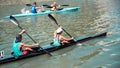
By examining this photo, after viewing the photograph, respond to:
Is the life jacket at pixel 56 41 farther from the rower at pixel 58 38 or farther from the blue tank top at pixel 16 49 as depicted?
the blue tank top at pixel 16 49

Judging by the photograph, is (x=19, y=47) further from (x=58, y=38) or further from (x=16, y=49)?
(x=58, y=38)

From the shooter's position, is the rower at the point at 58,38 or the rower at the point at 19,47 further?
the rower at the point at 58,38

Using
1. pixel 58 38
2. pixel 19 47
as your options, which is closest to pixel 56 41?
pixel 58 38

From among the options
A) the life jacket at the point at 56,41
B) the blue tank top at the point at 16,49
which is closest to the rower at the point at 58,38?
the life jacket at the point at 56,41

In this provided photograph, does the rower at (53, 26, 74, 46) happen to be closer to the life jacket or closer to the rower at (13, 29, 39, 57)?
the life jacket

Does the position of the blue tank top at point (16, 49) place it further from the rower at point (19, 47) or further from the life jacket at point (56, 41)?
the life jacket at point (56, 41)

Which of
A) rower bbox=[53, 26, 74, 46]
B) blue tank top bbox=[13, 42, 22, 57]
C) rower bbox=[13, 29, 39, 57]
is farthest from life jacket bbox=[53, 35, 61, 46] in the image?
blue tank top bbox=[13, 42, 22, 57]

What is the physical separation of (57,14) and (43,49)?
19.0m

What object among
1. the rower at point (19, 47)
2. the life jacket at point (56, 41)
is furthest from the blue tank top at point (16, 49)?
the life jacket at point (56, 41)

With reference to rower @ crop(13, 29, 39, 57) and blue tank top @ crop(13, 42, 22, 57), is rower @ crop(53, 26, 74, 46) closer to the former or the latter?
rower @ crop(13, 29, 39, 57)

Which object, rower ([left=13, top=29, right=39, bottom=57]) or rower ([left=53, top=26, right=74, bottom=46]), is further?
rower ([left=53, top=26, right=74, bottom=46])

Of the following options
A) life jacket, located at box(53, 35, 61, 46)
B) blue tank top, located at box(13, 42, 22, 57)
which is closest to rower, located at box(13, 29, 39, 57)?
blue tank top, located at box(13, 42, 22, 57)

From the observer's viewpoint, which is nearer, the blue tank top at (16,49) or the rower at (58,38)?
the blue tank top at (16,49)

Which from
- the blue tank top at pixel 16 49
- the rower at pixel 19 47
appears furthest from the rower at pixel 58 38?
the blue tank top at pixel 16 49
